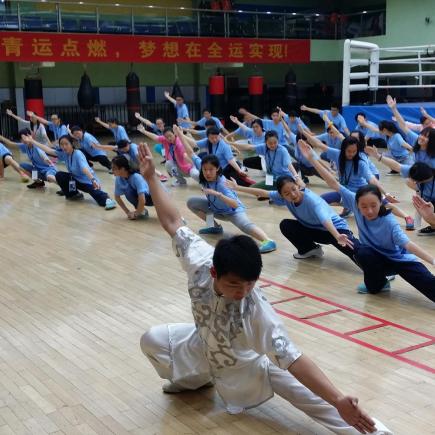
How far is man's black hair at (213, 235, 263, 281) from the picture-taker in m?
2.18

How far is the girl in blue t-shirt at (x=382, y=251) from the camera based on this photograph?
13.4 ft

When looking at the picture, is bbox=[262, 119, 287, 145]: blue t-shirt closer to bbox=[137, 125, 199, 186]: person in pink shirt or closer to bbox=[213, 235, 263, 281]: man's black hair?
bbox=[137, 125, 199, 186]: person in pink shirt

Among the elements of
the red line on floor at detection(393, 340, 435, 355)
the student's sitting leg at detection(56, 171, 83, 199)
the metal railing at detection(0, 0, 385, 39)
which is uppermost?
the metal railing at detection(0, 0, 385, 39)

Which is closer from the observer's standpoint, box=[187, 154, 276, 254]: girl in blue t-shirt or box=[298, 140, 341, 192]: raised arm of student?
box=[298, 140, 341, 192]: raised arm of student

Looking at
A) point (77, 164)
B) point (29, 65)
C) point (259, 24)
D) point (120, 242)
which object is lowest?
point (120, 242)

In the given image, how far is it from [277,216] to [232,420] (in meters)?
4.54

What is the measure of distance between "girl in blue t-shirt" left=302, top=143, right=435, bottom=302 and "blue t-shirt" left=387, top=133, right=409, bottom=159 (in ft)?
15.1

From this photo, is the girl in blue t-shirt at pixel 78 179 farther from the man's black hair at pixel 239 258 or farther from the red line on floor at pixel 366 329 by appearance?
the man's black hair at pixel 239 258

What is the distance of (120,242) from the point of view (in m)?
6.16

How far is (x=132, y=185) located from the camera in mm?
6961

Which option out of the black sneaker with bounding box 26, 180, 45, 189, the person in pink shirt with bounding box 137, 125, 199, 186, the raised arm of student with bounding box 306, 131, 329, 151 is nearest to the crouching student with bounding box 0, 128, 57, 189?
the black sneaker with bounding box 26, 180, 45, 189

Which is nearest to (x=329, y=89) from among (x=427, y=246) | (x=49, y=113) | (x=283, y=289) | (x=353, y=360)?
(x=49, y=113)

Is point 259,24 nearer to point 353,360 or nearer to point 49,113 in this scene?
point 49,113

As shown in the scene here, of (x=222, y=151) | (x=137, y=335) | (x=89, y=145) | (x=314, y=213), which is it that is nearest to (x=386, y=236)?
(x=314, y=213)
